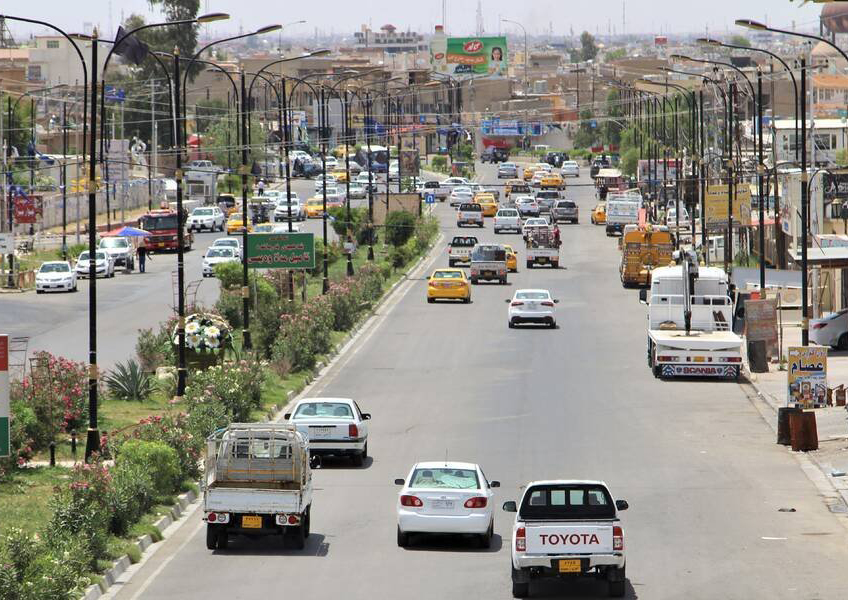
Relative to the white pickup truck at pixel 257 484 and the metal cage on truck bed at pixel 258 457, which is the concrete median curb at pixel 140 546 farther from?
the metal cage on truck bed at pixel 258 457

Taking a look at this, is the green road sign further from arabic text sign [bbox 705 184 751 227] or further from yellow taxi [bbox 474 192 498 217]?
yellow taxi [bbox 474 192 498 217]

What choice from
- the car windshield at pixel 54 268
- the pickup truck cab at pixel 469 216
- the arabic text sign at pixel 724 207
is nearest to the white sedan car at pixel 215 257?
the car windshield at pixel 54 268

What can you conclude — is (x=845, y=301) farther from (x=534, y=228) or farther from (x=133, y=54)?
(x=133, y=54)

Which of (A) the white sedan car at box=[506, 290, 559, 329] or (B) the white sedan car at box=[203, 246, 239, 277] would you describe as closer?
(A) the white sedan car at box=[506, 290, 559, 329]

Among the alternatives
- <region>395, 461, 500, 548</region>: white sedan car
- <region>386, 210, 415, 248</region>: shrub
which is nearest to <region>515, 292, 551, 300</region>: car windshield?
<region>386, 210, 415, 248</region>: shrub

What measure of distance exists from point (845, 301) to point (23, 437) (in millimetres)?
42639

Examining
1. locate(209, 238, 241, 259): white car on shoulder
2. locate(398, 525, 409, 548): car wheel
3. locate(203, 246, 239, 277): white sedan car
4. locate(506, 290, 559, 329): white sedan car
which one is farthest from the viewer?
locate(209, 238, 241, 259): white car on shoulder

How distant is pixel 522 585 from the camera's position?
20.6 m

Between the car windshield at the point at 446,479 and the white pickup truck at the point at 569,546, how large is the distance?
370cm

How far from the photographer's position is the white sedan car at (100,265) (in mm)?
78500

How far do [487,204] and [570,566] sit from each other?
9857 centimetres

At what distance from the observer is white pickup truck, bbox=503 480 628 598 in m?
20.5

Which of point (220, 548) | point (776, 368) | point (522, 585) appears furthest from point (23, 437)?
point (776, 368)

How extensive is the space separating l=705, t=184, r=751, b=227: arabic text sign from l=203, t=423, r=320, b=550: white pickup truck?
137 feet
